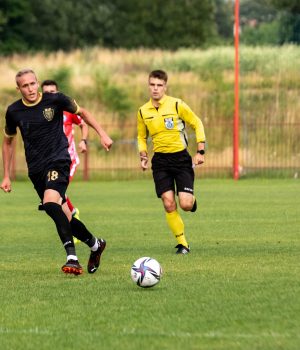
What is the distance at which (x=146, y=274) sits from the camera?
10.2m

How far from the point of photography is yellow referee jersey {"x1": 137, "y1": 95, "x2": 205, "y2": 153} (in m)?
14.4

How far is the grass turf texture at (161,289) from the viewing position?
783cm

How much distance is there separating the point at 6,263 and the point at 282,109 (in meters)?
29.8

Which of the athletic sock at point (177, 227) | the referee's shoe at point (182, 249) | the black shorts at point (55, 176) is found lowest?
the referee's shoe at point (182, 249)

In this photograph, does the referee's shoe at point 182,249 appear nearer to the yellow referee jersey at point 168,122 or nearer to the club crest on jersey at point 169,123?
the yellow referee jersey at point 168,122

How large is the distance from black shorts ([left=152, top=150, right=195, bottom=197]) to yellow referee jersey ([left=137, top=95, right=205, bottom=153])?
88mm

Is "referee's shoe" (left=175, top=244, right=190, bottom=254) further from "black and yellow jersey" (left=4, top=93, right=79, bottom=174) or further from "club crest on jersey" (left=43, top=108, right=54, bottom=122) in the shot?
"club crest on jersey" (left=43, top=108, right=54, bottom=122)

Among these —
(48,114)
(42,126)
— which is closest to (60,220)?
(42,126)

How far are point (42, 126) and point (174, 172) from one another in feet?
10.1

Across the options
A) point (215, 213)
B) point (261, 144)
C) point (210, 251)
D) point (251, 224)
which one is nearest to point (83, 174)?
point (261, 144)

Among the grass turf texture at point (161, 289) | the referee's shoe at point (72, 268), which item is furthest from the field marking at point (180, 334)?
the referee's shoe at point (72, 268)

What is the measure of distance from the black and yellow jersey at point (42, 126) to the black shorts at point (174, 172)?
9.11 ft

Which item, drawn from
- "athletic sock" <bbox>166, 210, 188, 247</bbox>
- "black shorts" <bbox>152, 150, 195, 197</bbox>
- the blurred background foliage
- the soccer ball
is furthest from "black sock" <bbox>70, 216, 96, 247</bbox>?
the blurred background foliage

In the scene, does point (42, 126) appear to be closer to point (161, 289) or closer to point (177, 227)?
point (161, 289)
